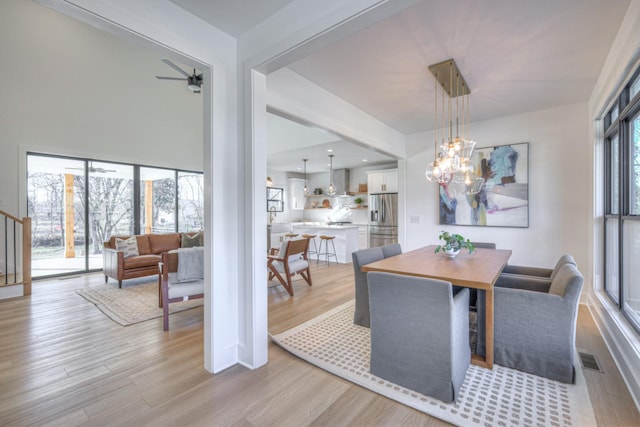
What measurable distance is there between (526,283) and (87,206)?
7.60 metres

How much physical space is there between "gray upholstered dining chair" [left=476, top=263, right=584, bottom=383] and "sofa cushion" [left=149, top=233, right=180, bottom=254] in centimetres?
559

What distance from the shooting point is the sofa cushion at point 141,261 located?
4.80 meters

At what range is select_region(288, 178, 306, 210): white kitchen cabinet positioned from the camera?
10406 mm

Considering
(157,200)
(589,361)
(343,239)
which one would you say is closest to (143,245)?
(157,200)

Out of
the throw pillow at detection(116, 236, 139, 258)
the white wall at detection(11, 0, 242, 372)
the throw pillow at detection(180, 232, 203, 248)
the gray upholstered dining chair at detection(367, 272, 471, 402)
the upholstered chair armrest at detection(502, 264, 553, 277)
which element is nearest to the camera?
the gray upholstered dining chair at detection(367, 272, 471, 402)

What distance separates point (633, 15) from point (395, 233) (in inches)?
217

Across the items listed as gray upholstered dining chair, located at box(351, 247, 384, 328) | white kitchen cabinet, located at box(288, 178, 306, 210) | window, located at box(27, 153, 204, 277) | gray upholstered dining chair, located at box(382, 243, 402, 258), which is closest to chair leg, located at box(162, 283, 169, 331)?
gray upholstered dining chair, located at box(351, 247, 384, 328)

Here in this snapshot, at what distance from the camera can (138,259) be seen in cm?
495

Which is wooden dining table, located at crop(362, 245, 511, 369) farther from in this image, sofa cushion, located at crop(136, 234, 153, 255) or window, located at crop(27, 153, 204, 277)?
window, located at crop(27, 153, 204, 277)

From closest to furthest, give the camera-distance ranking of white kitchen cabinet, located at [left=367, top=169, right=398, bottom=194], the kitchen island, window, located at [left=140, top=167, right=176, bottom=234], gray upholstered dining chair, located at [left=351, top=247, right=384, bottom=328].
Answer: gray upholstered dining chair, located at [left=351, top=247, right=384, bottom=328] → the kitchen island → window, located at [left=140, top=167, right=176, bottom=234] → white kitchen cabinet, located at [left=367, top=169, right=398, bottom=194]

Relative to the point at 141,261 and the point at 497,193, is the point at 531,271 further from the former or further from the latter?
the point at 141,261

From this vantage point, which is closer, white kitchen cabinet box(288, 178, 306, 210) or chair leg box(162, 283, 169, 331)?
chair leg box(162, 283, 169, 331)

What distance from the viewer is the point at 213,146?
2176mm

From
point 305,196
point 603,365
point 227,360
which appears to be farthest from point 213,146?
point 305,196
